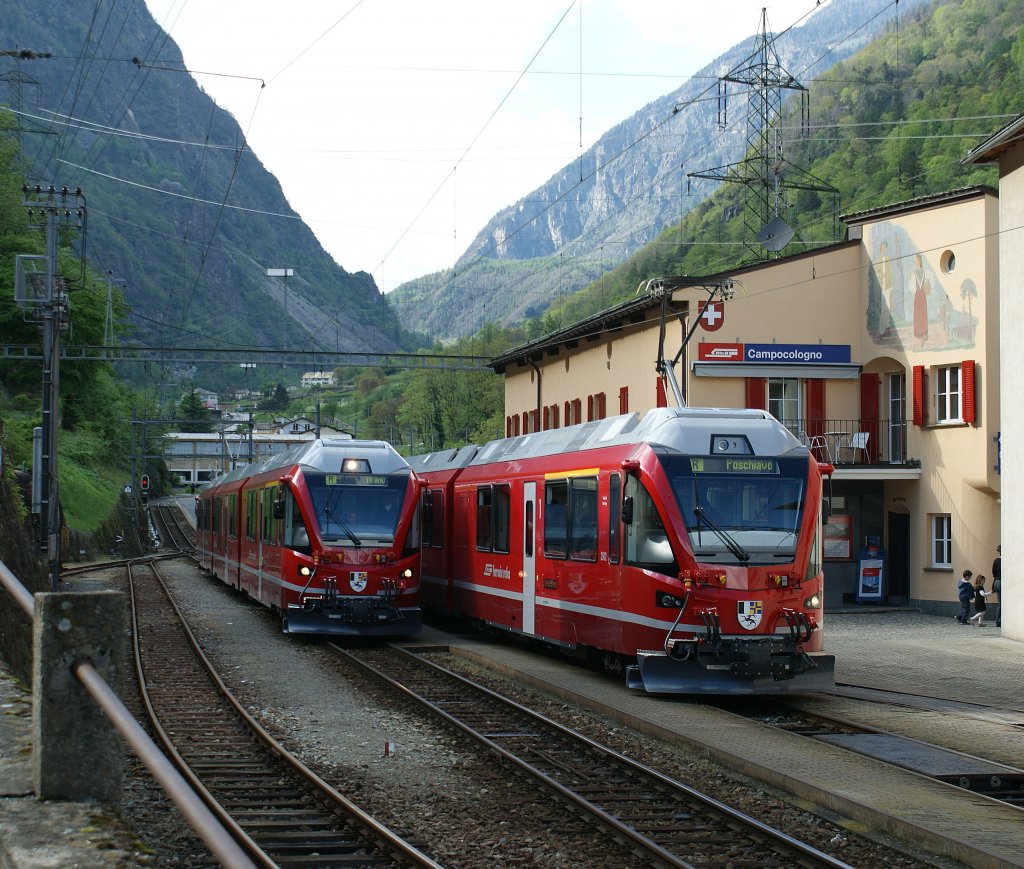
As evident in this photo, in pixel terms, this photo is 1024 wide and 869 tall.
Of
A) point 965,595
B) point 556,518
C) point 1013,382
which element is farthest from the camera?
point 965,595

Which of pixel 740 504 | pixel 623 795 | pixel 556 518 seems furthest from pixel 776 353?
pixel 623 795

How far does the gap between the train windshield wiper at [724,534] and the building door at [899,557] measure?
65.2 ft

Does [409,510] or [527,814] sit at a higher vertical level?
[409,510]

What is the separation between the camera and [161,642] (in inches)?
848

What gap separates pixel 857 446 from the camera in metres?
32.4

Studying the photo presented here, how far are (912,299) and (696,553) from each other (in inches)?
786

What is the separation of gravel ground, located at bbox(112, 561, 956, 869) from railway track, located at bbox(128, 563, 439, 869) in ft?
0.77

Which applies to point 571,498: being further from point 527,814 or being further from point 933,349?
point 933,349

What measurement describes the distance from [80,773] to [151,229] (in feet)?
556

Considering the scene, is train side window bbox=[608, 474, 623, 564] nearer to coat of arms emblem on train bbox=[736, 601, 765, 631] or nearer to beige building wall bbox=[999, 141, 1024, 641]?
coat of arms emblem on train bbox=[736, 601, 765, 631]

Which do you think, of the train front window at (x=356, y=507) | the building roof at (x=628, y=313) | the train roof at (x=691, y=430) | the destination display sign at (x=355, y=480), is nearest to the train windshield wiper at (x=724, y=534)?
the train roof at (x=691, y=430)

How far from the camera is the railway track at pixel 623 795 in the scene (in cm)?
804

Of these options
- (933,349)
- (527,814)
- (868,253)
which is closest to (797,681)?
(527,814)

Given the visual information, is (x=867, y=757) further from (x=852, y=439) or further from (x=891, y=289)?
(x=891, y=289)
